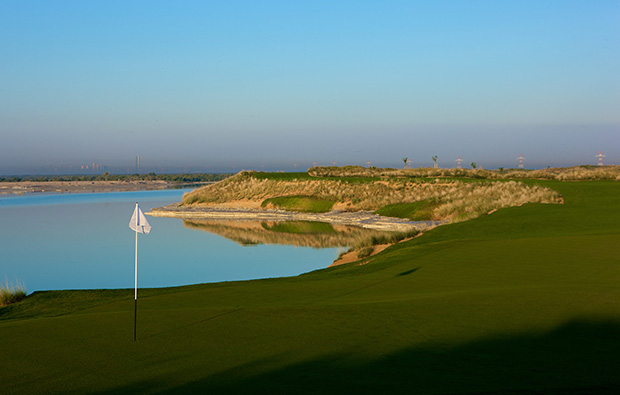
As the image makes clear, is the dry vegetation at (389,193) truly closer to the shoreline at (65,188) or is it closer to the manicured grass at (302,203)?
the manicured grass at (302,203)

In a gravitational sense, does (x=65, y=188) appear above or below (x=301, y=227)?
above

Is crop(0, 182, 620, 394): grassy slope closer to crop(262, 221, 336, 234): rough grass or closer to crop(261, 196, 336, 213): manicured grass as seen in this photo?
crop(262, 221, 336, 234): rough grass

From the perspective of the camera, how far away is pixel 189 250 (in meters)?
30.1

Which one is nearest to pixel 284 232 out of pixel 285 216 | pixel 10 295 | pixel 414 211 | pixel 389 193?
pixel 414 211

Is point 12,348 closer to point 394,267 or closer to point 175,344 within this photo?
point 175,344

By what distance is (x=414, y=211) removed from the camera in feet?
136

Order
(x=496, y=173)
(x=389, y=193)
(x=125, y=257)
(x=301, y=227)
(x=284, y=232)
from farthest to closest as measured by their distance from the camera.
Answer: (x=496, y=173) → (x=389, y=193) → (x=301, y=227) → (x=284, y=232) → (x=125, y=257)

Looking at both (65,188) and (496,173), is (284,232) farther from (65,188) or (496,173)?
(65,188)

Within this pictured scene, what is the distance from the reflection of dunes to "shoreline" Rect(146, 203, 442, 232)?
69.1 inches

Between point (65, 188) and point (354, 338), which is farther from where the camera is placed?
point (65, 188)

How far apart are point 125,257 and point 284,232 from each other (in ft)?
45.5

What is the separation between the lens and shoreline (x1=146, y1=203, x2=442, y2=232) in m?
40.0

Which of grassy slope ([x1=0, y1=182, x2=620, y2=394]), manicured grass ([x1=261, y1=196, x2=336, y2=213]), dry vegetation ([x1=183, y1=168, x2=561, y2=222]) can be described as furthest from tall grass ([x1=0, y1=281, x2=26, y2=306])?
manicured grass ([x1=261, y1=196, x2=336, y2=213])

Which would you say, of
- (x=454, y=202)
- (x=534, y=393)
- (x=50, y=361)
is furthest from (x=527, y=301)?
(x=454, y=202)
